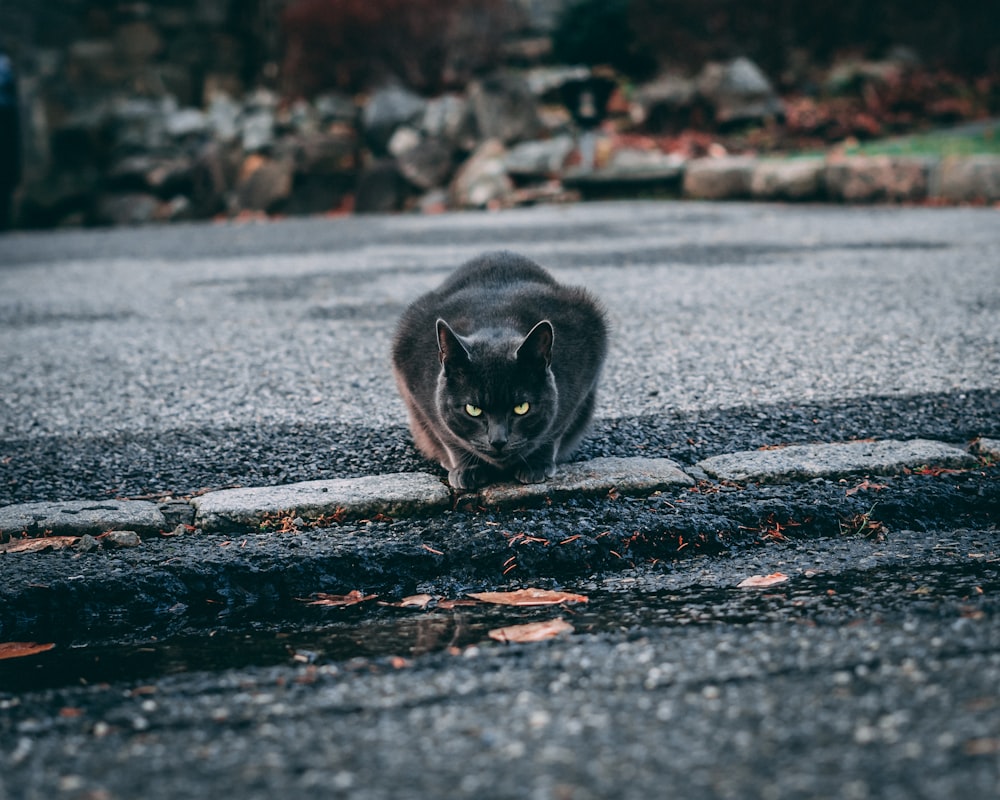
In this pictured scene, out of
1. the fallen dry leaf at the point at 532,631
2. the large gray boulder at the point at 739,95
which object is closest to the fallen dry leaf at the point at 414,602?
the fallen dry leaf at the point at 532,631

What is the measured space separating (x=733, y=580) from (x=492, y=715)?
83 centimetres

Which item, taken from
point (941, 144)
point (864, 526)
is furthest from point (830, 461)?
point (941, 144)

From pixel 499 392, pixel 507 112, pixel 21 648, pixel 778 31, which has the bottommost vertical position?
pixel 21 648

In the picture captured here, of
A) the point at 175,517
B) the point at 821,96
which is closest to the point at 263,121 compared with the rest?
the point at 821,96

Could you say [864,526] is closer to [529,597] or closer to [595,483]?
[595,483]

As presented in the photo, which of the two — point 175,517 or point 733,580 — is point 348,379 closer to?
point 175,517

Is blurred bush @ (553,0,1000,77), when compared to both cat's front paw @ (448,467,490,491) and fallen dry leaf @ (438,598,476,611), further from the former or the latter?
fallen dry leaf @ (438,598,476,611)

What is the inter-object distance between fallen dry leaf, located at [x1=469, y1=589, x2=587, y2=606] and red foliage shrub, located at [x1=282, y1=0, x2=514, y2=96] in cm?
1239

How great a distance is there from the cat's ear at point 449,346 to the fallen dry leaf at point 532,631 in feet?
2.73

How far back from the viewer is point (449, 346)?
271 centimetres

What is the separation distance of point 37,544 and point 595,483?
1.37 m

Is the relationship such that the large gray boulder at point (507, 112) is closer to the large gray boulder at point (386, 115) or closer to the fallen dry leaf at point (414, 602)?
the large gray boulder at point (386, 115)

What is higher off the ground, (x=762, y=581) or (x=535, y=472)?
(x=535, y=472)

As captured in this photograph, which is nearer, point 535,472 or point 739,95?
point 535,472
